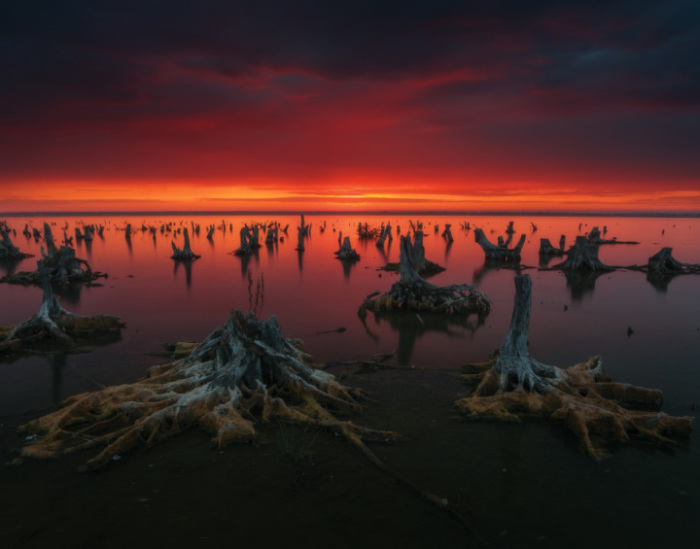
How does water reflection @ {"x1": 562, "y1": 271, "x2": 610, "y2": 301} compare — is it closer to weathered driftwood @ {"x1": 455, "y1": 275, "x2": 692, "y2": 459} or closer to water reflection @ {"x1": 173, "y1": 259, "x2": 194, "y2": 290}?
weathered driftwood @ {"x1": 455, "y1": 275, "x2": 692, "y2": 459}

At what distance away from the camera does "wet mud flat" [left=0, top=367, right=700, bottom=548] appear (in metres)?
5.86

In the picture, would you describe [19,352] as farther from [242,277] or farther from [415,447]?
[242,277]

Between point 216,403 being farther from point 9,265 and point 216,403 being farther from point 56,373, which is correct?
point 9,265

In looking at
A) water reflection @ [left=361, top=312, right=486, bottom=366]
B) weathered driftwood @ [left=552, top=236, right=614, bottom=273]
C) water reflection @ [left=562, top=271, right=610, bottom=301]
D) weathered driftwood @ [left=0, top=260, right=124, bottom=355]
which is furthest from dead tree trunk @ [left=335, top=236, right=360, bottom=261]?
weathered driftwood @ [left=0, top=260, right=124, bottom=355]

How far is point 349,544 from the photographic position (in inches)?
226

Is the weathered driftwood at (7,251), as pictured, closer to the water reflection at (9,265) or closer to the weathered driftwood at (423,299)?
the water reflection at (9,265)

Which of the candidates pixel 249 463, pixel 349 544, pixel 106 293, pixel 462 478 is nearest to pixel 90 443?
pixel 249 463

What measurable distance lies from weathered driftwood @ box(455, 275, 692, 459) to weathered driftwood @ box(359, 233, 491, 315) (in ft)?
27.5

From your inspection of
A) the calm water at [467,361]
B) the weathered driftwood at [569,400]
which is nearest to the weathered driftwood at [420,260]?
the calm water at [467,361]

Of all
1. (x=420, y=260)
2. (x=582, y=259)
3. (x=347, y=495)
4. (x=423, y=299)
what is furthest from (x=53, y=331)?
(x=582, y=259)

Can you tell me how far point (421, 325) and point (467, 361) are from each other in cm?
470

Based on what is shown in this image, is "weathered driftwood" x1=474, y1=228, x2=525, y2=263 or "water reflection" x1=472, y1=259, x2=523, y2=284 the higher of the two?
"weathered driftwood" x1=474, y1=228, x2=525, y2=263

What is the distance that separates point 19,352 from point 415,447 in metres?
→ 13.4

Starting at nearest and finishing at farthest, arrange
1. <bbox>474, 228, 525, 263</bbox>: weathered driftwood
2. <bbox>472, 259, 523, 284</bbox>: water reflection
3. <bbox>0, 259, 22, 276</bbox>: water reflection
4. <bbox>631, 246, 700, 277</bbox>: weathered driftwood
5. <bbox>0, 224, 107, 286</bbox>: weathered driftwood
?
<bbox>0, 224, 107, 286</bbox>: weathered driftwood
<bbox>631, 246, 700, 277</bbox>: weathered driftwood
<bbox>472, 259, 523, 284</bbox>: water reflection
<bbox>0, 259, 22, 276</bbox>: water reflection
<bbox>474, 228, 525, 263</bbox>: weathered driftwood
